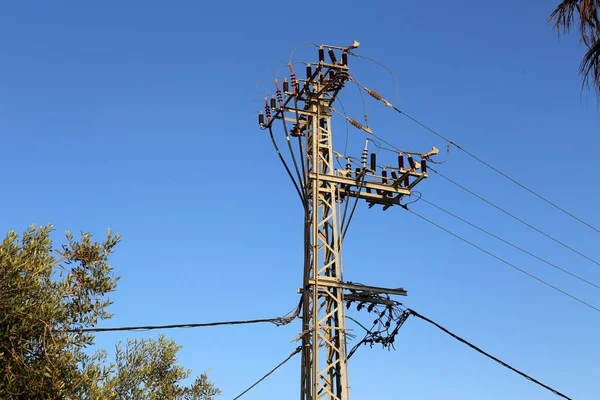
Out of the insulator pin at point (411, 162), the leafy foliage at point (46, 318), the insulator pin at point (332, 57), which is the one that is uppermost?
the insulator pin at point (332, 57)

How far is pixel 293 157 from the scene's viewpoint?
19.0m

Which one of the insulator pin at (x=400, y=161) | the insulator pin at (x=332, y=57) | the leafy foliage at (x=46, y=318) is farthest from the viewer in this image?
the insulator pin at (x=400, y=161)

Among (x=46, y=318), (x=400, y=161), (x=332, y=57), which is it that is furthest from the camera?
(x=400, y=161)

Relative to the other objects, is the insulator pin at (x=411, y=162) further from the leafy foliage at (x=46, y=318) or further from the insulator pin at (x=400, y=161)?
the leafy foliage at (x=46, y=318)

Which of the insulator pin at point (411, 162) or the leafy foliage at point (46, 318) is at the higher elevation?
the insulator pin at point (411, 162)

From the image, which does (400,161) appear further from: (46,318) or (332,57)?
(46,318)

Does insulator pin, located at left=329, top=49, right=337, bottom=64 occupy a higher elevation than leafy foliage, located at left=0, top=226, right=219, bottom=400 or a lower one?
higher

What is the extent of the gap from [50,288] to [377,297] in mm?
8066

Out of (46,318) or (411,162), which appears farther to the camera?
(411,162)

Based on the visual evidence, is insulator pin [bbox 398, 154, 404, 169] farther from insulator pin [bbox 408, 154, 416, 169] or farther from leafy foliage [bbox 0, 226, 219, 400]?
leafy foliage [bbox 0, 226, 219, 400]

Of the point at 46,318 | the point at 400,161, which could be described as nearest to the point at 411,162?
the point at 400,161

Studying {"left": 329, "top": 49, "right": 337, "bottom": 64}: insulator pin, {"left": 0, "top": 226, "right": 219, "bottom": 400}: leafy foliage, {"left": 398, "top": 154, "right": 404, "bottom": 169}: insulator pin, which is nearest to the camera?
{"left": 0, "top": 226, "right": 219, "bottom": 400}: leafy foliage

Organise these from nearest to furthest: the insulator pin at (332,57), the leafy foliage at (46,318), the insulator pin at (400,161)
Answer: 1. the leafy foliage at (46,318)
2. the insulator pin at (332,57)
3. the insulator pin at (400,161)

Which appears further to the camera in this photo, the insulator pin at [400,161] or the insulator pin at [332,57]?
the insulator pin at [400,161]
